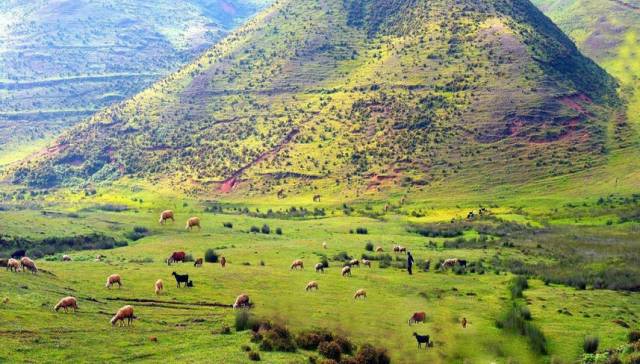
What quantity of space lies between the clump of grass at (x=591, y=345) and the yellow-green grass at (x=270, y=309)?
58 centimetres

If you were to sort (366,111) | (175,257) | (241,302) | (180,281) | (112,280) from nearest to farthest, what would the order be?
Result: (241,302), (112,280), (180,281), (175,257), (366,111)

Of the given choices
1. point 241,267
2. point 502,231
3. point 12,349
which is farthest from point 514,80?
point 12,349

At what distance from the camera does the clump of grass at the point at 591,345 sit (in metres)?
41.3

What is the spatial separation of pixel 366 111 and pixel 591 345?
103 metres

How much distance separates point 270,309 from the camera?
44.2 meters

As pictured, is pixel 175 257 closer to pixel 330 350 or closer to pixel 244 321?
pixel 244 321

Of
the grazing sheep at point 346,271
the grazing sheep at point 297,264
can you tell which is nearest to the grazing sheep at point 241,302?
the grazing sheep at point 346,271

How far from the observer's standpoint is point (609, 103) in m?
151

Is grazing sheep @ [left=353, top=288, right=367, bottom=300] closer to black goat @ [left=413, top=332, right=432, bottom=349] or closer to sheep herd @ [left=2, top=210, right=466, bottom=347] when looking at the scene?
sheep herd @ [left=2, top=210, right=466, bottom=347]

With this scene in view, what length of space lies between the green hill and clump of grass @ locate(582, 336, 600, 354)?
78894mm

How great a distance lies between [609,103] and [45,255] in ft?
392

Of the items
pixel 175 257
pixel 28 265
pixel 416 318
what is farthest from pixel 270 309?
pixel 175 257

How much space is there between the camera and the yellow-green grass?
33.9 metres

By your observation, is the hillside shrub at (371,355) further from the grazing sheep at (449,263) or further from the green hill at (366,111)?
the green hill at (366,111)
